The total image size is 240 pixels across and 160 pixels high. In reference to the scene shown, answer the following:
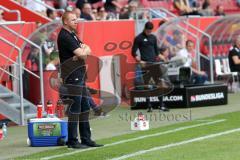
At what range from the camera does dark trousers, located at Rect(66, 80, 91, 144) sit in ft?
42.9

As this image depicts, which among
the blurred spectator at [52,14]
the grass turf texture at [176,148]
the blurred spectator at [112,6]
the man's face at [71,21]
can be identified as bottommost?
the grass turf texture at [176,148]

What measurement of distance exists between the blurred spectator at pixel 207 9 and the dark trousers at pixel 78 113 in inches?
636

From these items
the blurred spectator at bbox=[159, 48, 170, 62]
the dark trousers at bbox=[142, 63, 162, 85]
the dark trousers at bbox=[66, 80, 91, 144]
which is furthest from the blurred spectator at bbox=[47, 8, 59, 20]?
the dark trousers at bbox=[66, 80, 91, 144]

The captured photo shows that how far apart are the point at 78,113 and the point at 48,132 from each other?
1036 millimetres

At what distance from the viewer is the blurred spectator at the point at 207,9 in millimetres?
29223

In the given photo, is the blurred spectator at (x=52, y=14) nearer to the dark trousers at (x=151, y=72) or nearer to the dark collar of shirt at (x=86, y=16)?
the dark collar of shirt at (x=86, y=16)

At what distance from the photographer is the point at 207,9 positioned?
98.5 ft

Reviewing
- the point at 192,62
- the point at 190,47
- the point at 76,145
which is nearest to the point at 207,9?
the point at 192,62

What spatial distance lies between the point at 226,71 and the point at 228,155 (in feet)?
46.3

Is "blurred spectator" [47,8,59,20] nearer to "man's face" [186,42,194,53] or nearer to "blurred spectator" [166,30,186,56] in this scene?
"blurred spectator" [166,30,186,56]

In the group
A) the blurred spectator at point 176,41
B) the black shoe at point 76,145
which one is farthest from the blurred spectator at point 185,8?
the black shoe at point 76,145

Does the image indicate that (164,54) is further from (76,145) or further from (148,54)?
(76,145)

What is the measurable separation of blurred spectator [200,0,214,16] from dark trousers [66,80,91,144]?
53.0 feet

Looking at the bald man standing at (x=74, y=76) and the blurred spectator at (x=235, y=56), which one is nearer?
the bald man standing at (x=74, y=76)
